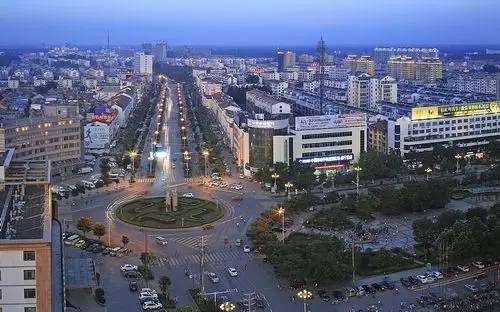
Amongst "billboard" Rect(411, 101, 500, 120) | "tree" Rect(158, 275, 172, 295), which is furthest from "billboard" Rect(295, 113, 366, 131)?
"tree" Rect(158, 275, 172, 295)

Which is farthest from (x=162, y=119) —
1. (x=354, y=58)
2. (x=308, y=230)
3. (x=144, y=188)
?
(x=354, y=58)

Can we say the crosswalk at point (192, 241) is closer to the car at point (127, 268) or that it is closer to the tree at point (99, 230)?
the tree at point (99, 230)

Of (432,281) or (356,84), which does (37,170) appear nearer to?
(432,281)

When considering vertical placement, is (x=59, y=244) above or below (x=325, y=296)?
above

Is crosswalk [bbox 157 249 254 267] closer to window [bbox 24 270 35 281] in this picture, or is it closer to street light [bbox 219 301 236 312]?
street light [bbox 219 301 236 312]

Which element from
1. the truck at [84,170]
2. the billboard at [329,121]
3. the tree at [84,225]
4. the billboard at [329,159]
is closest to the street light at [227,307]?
the tree at [84,225]

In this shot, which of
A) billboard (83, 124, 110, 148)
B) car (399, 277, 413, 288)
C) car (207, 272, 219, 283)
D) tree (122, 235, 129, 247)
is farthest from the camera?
billboard (83, 124, 110, 148)

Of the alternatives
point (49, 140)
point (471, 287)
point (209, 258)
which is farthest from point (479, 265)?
point (49, 140)
